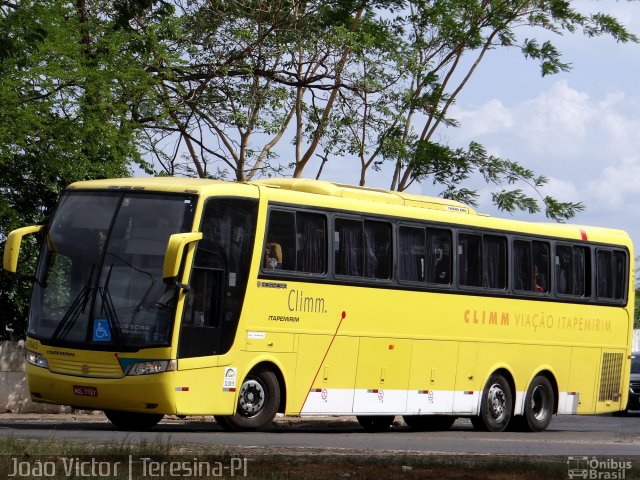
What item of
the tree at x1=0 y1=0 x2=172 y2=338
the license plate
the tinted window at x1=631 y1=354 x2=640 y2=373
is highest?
the tree at x1=0 y1=0 x2=172 y2=338

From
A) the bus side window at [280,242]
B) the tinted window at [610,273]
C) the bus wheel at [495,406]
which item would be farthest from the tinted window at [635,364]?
the bus side window at [280,242]

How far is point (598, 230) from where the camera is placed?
2689 cm

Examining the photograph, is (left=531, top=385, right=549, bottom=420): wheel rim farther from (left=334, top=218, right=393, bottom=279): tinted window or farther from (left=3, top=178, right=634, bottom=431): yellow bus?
(left=334, top=218, right=393, bottom=279): tinted window

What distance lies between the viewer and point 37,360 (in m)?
19.3

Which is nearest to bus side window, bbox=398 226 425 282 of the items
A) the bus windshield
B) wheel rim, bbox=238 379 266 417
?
wheel rim, bbox=238 379 266 417

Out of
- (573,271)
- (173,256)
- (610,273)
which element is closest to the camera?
(173,256)

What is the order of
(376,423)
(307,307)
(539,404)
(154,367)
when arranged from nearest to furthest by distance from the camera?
(154,367)
(307,307)
(376,423)
(539,404)

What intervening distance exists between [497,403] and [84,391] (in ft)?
27.5

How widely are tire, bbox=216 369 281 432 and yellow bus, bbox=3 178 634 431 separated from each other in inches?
0.9

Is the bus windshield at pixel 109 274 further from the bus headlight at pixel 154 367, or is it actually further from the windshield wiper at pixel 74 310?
the bus headlight at pixel 154 367

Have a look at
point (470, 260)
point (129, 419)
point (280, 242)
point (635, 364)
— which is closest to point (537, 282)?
point (470, 260)

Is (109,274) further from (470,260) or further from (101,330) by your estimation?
(470,260)

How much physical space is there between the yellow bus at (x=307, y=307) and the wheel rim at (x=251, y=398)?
0.08 ft

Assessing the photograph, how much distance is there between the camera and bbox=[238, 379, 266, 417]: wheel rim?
1980 centimetres
